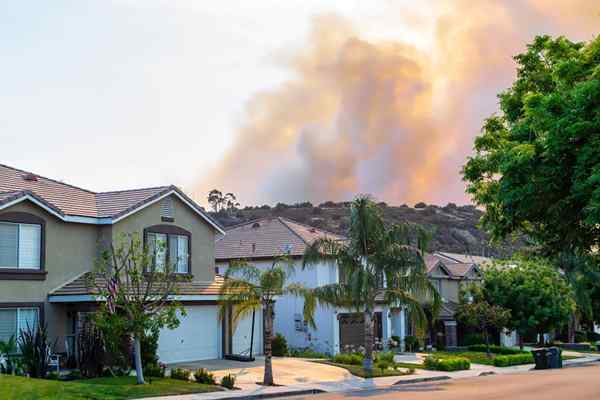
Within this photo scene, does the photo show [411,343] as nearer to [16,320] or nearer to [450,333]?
[450,333]

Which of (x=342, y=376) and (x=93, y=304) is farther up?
(x=93, y=304)

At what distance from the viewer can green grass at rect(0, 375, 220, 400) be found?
72.0 ft

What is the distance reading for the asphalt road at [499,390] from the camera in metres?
24.2

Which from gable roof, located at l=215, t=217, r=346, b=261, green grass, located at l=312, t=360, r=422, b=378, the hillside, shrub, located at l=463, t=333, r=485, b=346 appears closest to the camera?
green grass, located at l=312, t=360, r=422, b=378

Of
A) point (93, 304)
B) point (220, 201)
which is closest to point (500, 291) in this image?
point (93, 304)

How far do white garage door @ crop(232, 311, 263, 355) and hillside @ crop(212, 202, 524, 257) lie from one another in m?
64.5

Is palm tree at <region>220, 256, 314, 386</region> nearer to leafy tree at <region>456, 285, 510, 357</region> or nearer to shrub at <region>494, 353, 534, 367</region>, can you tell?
shrub at <region>494, 353, 534, 367</region>

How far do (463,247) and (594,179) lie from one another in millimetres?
99092

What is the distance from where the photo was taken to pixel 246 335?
37531 mm

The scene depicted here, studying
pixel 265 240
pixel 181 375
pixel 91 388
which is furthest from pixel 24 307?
pixel 265 240

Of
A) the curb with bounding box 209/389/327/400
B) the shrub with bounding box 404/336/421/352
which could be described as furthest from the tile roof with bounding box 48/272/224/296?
the shrub with bounding box 404/336/421/352

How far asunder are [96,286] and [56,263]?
5.59 meters

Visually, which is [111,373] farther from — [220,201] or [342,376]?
[220,201]

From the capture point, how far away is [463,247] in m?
111
